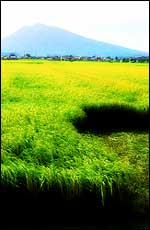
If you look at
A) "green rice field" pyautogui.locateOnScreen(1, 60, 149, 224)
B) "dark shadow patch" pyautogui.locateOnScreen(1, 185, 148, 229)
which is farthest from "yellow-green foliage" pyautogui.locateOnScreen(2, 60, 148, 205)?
"dark shadow patch" pyautogui.locateOnScreen(1, 185, 148, 229)

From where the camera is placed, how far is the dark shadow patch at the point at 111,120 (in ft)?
27.8

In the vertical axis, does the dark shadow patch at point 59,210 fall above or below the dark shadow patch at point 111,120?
below

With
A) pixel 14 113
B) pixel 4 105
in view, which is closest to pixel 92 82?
pixel 4 105

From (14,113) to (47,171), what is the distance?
2943mm

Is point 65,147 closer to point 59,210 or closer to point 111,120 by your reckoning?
point 59,210

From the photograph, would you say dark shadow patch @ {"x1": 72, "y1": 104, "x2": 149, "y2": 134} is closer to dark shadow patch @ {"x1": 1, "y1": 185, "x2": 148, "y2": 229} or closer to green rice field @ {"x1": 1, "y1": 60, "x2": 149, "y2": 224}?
green rice field @ {"x1": 1, "y1": 60, "x2": 149, "y2": 224}

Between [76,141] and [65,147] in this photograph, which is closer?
[65,147]

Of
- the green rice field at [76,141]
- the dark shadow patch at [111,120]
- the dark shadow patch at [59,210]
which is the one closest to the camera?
the dark shadow patch at [59,210]

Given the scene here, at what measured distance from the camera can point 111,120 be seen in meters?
8.91

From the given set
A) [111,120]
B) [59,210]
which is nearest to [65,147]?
[59,210]

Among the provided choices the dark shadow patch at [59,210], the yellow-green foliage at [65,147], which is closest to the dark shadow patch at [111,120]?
the yellow-green foliage at [65,147]

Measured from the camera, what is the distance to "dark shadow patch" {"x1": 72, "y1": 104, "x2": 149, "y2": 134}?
8.48 meters

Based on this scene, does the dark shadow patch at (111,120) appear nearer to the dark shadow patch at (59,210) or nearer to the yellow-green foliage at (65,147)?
the yellow-green foliage at (65,147)

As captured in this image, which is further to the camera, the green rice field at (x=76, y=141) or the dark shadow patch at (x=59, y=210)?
the green rice field at (x=76, y=141)
